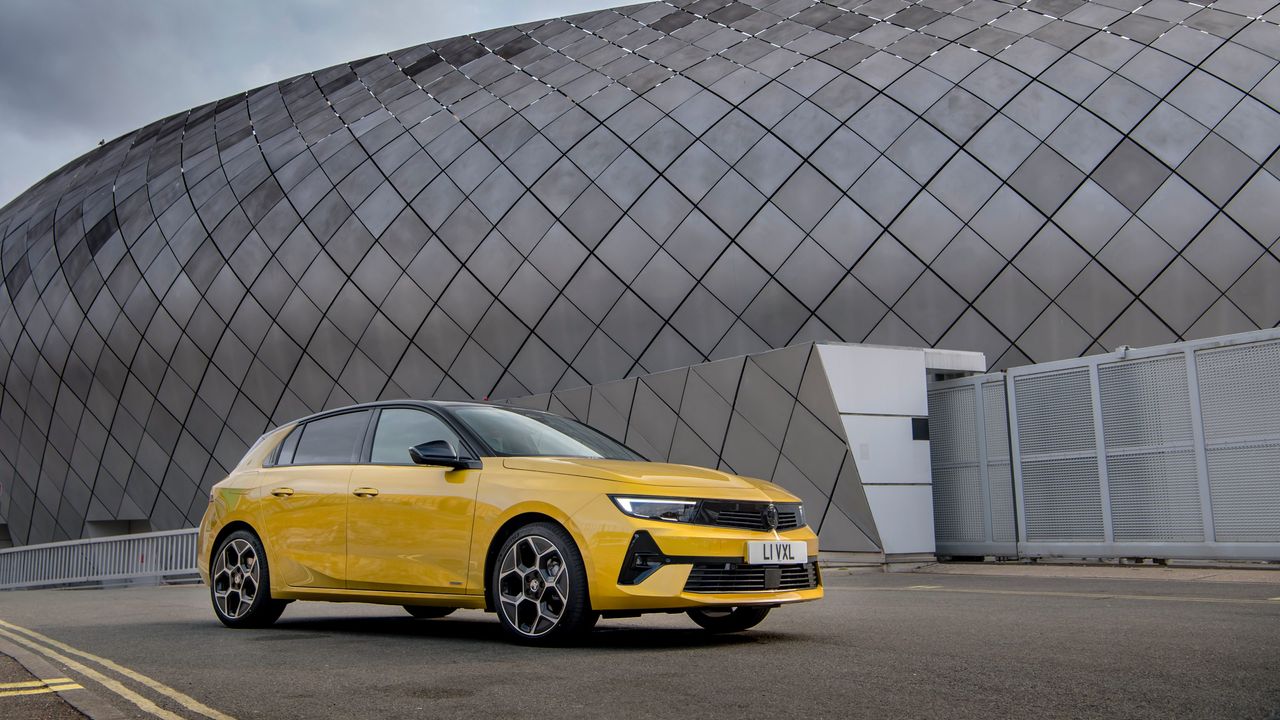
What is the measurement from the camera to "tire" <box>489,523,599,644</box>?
568cm

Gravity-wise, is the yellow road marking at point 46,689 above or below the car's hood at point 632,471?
below

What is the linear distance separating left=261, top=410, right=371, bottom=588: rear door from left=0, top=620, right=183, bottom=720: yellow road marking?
4.88 ft

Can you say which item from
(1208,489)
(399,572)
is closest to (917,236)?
(1208,489)

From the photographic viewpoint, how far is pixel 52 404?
27.0 meters

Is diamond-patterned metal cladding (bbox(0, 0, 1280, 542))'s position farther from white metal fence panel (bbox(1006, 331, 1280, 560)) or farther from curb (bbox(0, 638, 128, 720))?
curb (bbox(0, 638, 128, 720))

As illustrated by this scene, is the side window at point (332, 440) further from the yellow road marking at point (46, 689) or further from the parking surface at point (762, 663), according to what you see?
the yellow road marking at point (46, 689)

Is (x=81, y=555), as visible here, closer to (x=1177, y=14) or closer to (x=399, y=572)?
(x=399, y=572)

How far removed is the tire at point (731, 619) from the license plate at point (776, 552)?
22.3 inches

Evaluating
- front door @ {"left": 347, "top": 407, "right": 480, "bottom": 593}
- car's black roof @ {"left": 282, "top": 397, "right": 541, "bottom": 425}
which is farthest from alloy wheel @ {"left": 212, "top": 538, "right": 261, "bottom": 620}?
front door @ {"left": 347, "top": 407, "right": 480, "bottom": 593}

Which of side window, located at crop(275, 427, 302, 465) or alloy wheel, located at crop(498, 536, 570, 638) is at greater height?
side window, located at crop(275, 427, 302, 465)

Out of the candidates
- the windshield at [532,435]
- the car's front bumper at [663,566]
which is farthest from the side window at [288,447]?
the car's front bumper at [663,566]

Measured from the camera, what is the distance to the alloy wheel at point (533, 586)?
5.80 m

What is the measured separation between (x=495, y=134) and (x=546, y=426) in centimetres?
1645

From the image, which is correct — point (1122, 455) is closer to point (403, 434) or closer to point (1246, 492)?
point (1246, 492)
